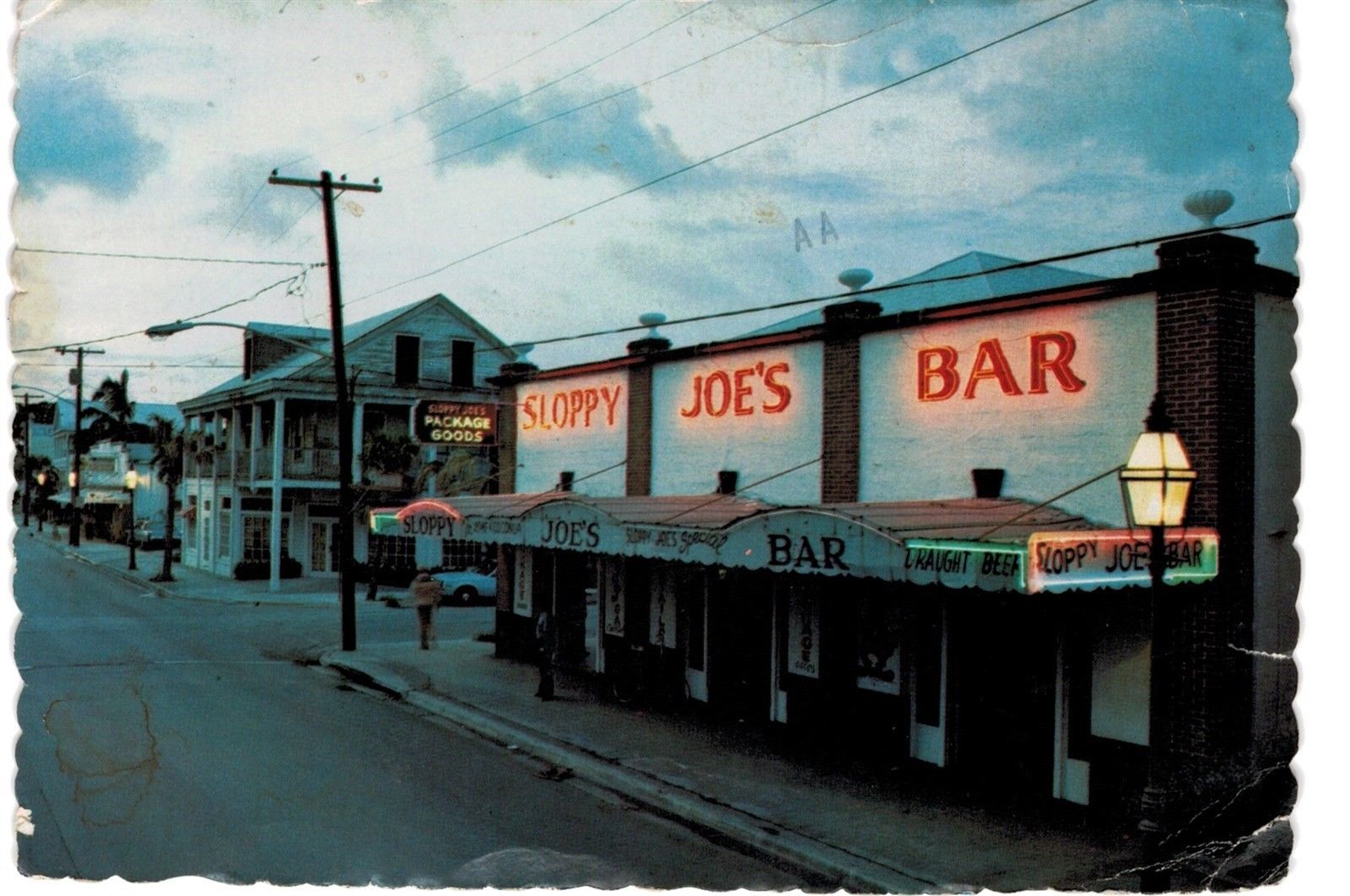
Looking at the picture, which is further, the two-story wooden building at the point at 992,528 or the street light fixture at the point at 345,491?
the street light fixture at the point at 345,491

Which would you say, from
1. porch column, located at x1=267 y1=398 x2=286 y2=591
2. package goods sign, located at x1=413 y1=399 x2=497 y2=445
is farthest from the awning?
porch column, located at x1=267 y1=398 x2=286 y2=591

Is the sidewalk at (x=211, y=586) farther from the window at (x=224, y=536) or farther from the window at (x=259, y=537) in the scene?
the window at (x=259, y=537)

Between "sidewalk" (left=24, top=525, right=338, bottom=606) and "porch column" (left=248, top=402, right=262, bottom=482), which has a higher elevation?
"porch column" (left=248, top=402, right=262, bottom=482)

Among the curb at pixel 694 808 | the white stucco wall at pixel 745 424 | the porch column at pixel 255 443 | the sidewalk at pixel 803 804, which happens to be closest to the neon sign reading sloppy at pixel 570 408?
the white stucco wall at pixel 745 424

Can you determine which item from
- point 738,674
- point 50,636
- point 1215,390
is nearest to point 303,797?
point 738,674

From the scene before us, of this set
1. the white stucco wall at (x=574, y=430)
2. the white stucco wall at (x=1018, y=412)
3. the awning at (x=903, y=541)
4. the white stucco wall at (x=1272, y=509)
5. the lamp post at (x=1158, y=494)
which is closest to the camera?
the lamp post at (x=1158, y=494)

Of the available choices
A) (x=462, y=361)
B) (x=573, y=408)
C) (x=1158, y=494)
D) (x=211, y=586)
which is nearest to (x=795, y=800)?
(x=1158, y=494)

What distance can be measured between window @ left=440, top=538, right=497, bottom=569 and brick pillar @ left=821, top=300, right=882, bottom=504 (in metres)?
24.4

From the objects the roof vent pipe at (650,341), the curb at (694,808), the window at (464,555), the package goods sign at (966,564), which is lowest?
the curb at (694,808)

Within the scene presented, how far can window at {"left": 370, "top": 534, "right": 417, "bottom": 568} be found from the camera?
36.7 m

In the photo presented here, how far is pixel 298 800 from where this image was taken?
406 inches

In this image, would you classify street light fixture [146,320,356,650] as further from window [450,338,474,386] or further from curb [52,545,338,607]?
window [450,338,474,386]

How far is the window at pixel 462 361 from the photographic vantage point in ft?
116

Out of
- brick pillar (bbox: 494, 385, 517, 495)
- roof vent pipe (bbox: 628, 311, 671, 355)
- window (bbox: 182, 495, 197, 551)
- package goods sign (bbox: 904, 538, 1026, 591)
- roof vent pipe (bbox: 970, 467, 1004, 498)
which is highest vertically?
roof vent pipe (bbox: 628, 311, 671, 355)
